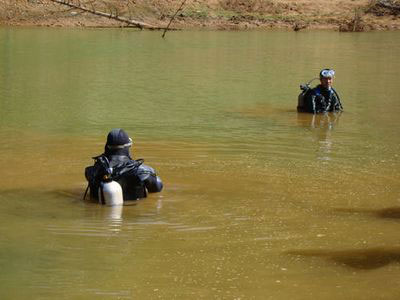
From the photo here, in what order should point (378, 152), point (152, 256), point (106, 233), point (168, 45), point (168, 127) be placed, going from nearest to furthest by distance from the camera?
point (152, 256), point (106, 233), point (378, 152), point (168, 127), point (168, 45)

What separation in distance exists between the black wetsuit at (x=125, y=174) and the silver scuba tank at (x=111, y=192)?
93 millimetres

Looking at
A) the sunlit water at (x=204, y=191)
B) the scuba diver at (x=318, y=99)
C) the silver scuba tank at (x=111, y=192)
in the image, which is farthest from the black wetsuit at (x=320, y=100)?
the silver scuba tank at (x=111, y=192)

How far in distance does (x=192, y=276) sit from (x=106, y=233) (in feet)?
5.08

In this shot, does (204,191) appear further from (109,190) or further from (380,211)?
(380,211)

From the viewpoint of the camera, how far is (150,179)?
10.3m

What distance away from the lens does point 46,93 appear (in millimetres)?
20578

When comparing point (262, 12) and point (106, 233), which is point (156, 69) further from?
point (262, 12)

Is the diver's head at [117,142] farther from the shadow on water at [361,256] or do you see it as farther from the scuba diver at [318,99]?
the scuba diver at [318,99]

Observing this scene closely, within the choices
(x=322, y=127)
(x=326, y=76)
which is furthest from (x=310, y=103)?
(x=322, y=127)

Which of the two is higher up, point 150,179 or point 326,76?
point 326,76

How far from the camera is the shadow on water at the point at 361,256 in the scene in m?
8.02

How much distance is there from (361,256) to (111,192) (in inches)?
113

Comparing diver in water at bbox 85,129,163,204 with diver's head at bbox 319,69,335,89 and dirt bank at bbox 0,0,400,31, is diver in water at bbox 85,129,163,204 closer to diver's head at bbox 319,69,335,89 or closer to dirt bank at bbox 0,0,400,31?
diver's head at bbox 319,69,335,89

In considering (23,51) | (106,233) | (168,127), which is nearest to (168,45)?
(23,51)
